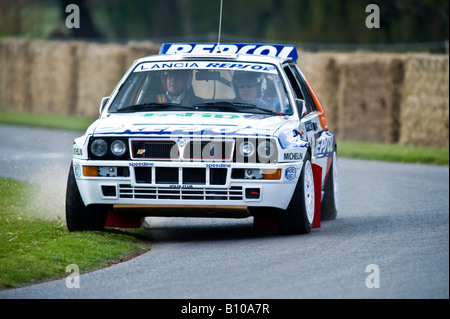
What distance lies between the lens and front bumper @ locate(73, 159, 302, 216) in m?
9.65

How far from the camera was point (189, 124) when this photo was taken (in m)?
9.83

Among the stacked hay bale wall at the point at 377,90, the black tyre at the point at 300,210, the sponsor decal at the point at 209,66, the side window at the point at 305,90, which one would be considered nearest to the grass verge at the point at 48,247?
the black tyre at the point at 300,210

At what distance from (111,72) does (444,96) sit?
1315 centimetres

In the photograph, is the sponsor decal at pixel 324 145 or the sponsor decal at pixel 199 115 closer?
the sponsor decal at pixel 199 115

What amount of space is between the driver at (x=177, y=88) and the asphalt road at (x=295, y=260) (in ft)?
4.46

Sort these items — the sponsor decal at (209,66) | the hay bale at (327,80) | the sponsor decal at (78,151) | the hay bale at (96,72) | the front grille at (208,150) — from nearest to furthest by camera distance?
1. the front grille at (208,150)
2. the sponsor decal at (78,151)
3. the sponsor decal at (209,66)
4. the hay bale at (327,80)
5. the hay bale at (96,72)

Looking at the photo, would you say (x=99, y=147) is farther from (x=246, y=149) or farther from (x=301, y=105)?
(x=301, y=105)

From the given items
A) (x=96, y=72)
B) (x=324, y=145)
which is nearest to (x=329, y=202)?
(x=324, y=145)

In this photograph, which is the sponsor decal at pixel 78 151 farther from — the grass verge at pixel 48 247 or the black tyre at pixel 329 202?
the black tyre at pixel 329 202

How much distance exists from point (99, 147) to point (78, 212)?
680 mm

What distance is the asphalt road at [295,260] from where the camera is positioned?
7.35m

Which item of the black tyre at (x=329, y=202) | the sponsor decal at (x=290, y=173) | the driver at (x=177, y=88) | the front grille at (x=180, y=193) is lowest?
the black tyre at (x=329, y=202)

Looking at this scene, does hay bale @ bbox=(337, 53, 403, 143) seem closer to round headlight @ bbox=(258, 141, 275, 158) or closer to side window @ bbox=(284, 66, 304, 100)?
side window @ bbox=(284, 66, 304, 100)
